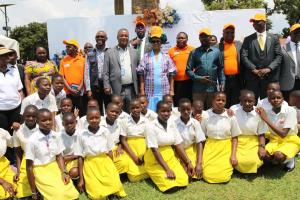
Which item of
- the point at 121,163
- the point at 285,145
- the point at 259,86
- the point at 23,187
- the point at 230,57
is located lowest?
the point at 23,187

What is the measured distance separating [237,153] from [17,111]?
10.2 feet

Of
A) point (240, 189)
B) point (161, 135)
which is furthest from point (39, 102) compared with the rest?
point (240, 189)

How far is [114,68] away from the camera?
231 inches

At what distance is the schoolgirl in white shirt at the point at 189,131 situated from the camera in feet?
16.1

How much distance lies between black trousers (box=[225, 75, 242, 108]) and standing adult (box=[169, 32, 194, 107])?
0.62 metres

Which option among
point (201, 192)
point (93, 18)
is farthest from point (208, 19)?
point (201, 192)

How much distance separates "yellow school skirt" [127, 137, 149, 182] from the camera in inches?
190

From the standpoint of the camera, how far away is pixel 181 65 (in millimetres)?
6125

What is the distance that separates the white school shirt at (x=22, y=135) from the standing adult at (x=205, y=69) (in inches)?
102

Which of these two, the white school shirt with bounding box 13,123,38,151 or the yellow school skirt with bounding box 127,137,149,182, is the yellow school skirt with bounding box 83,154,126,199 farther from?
the white school shirt with bounding box 13,123,38,151

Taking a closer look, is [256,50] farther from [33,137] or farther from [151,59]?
[33,137]

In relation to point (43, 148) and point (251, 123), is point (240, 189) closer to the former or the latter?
point (251, 123)

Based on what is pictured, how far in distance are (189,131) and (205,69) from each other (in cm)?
123

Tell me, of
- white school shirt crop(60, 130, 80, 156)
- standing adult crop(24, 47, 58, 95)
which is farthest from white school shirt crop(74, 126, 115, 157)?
standing adult crop(24, 47, 58, 95)
